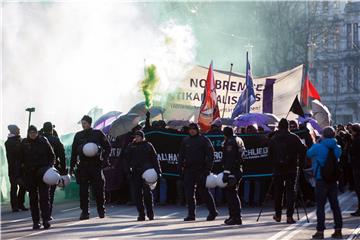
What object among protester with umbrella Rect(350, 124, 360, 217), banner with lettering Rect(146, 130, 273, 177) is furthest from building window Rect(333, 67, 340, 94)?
protester with umbrella Rect(350, 124, 360, 217)

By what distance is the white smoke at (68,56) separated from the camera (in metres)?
33.8

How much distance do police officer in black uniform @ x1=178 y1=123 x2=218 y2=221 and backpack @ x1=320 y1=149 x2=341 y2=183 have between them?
280 cm

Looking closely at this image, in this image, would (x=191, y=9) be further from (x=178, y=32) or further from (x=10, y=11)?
(x=178, y=32)

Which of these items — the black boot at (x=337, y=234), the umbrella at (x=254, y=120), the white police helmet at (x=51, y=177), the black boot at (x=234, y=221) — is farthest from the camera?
the umbrella at (x=254, y=120)

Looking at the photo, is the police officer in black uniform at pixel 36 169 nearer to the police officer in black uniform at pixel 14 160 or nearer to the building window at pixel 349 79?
the police officer in black uniform at pixel 14 160

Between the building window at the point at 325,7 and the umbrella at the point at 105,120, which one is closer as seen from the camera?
the umbrella at the point at 105,120

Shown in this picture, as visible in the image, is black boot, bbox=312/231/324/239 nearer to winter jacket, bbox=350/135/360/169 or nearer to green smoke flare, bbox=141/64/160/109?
winter jacket, bbox=350/135/360/169

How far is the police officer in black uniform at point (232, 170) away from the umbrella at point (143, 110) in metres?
9.03

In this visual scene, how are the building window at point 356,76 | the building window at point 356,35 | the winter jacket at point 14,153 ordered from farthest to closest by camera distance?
the building window at point 356,76 < the building window at point 356,35 < the winter jacket at point 14,153

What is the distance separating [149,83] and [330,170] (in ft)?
28.4

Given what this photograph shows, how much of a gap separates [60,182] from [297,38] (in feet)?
162

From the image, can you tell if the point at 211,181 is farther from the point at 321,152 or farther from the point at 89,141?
the point at 321,152

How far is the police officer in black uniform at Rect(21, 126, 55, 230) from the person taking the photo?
47.7 feet

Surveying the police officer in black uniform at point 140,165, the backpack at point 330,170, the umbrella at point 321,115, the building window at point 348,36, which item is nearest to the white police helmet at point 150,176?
the police officer in black uniform at point 140,165
